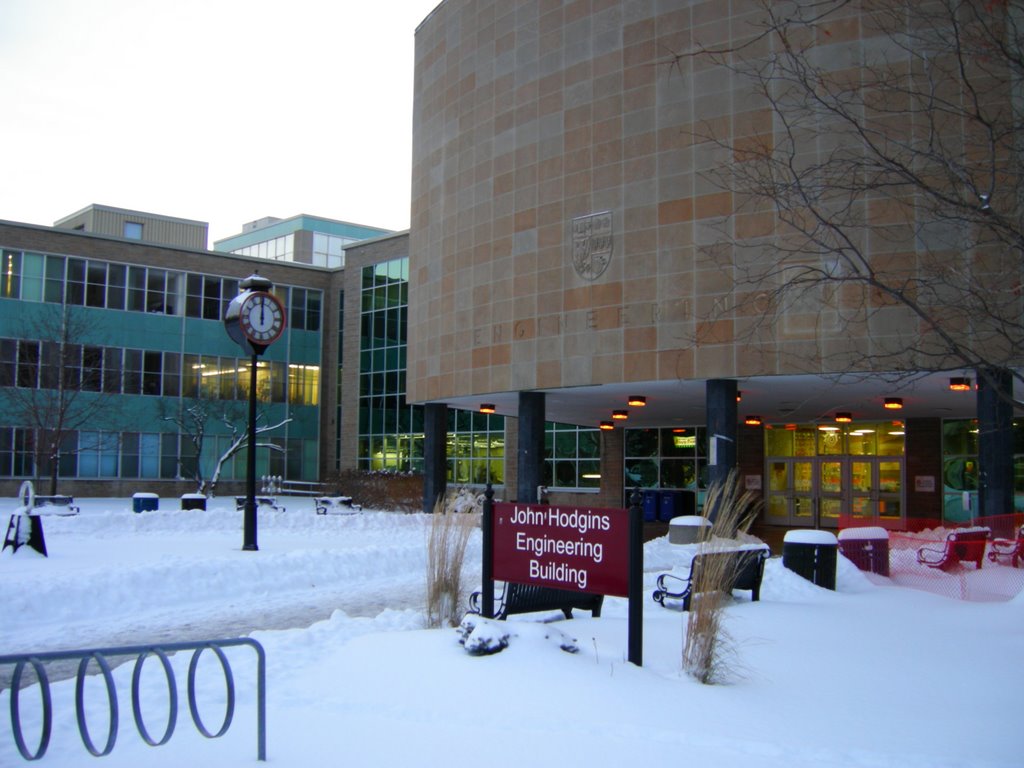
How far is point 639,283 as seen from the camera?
2308 cm

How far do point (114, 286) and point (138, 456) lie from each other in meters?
8.36

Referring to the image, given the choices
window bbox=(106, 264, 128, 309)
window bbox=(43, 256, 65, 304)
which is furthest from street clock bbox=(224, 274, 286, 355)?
window bbox=(106, 264, 128, 309)

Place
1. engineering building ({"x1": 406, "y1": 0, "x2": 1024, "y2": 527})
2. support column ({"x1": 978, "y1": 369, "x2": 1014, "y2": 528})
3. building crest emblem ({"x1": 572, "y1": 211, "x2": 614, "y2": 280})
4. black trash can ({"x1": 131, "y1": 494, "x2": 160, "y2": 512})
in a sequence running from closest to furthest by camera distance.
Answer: support column ({"x1": 978, "y1": 369, "x2": 1014, "y2": 528})
engineering building ({"x1": 406, "y1": 0, "x2": 1024, "y2": 527})
building crest emblem ({"x1": 572, "y1": 211, "x2": 614, "y2": 280})
black trash can ({"x1": 131, "y1": 494, "x2": 160, "y2": 512})

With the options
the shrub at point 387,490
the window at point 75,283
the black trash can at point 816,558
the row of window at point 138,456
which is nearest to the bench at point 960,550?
the black trash can at point 816,558

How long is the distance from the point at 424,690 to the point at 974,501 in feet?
84.6

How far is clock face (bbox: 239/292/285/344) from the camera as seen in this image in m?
20.0

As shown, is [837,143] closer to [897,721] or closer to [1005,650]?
[1005,650]

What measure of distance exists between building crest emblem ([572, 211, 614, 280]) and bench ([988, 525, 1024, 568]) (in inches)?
430

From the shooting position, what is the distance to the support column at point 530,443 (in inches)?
1045

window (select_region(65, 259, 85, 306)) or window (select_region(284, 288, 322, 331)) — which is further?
window (select_region(284, 288, 322, 331))

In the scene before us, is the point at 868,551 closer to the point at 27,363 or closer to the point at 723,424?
the point at 723,424

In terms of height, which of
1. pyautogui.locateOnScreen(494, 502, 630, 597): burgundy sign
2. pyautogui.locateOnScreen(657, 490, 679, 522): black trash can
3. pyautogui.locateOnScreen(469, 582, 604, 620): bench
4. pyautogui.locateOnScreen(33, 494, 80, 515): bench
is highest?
pyautogui.locateOnScreen(494, 502, 630, 597): burgundy sign

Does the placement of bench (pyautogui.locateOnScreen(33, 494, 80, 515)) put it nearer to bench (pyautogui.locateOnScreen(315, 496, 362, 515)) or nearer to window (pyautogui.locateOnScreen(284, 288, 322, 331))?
bench (pyautogui.locateOnScreen(315, 496, 362, 515))

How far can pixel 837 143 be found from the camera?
20.7 metres
